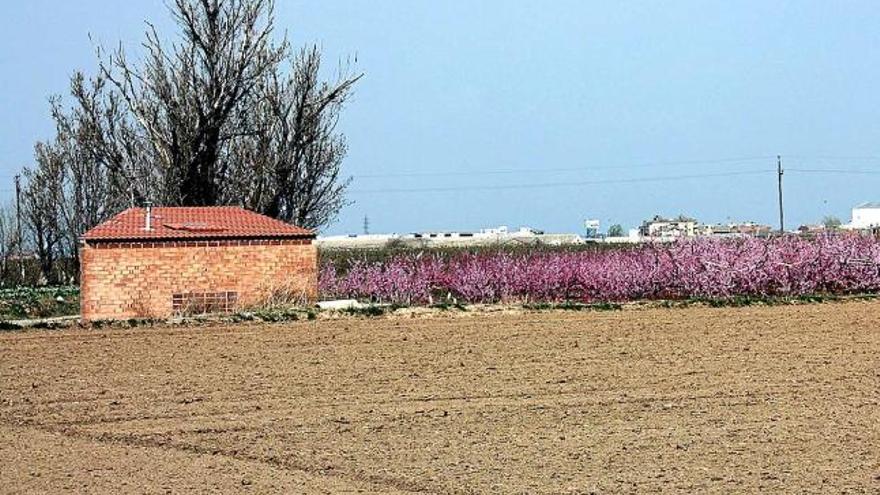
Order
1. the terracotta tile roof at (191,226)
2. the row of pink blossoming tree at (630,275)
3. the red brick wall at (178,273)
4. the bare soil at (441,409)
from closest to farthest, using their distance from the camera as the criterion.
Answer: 1. the bare soil at (441,409)
2. the red brick wall at (178,273)
3. the terracotta tile roof at (191,226)
4. the row of pink blossoming tree at (630,275)

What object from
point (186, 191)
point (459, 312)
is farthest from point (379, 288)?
point (186, 191)

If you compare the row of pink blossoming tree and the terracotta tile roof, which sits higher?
the terracotta tile roof

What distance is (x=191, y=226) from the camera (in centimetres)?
2817

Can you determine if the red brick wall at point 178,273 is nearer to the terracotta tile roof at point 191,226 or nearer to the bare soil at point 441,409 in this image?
the terracotta tile roof at point 191,226

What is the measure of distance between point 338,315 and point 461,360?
25.5 ft

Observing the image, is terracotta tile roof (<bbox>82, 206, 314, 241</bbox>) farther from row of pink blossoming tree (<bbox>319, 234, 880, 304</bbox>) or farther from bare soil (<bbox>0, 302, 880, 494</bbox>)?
row of pink blossoming tree (<bbox>319, 234, 880, 304</bbox>)

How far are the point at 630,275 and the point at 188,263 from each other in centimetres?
1189

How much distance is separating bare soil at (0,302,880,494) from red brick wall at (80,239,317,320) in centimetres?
243

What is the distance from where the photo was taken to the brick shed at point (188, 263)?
26.9 m

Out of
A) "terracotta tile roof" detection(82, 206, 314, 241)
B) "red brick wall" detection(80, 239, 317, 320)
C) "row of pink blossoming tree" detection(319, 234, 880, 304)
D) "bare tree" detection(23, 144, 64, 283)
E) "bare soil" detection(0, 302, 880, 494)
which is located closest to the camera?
"bare soil" detection(0, 302, 880, 494)

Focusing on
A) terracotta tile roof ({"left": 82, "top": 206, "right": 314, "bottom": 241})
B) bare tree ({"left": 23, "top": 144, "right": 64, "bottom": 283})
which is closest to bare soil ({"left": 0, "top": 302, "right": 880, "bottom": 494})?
terracotta tile roof ({"left": 82, "top": 206, "right": 314, "bottom": 241})

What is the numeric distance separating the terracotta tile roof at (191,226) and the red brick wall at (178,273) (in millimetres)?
174

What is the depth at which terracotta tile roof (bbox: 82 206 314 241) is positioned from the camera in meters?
27.3

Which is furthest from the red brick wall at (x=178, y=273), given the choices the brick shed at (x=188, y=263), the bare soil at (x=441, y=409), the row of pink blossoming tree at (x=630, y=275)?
the row of pink blossoming tree at (x=630, y=275)
